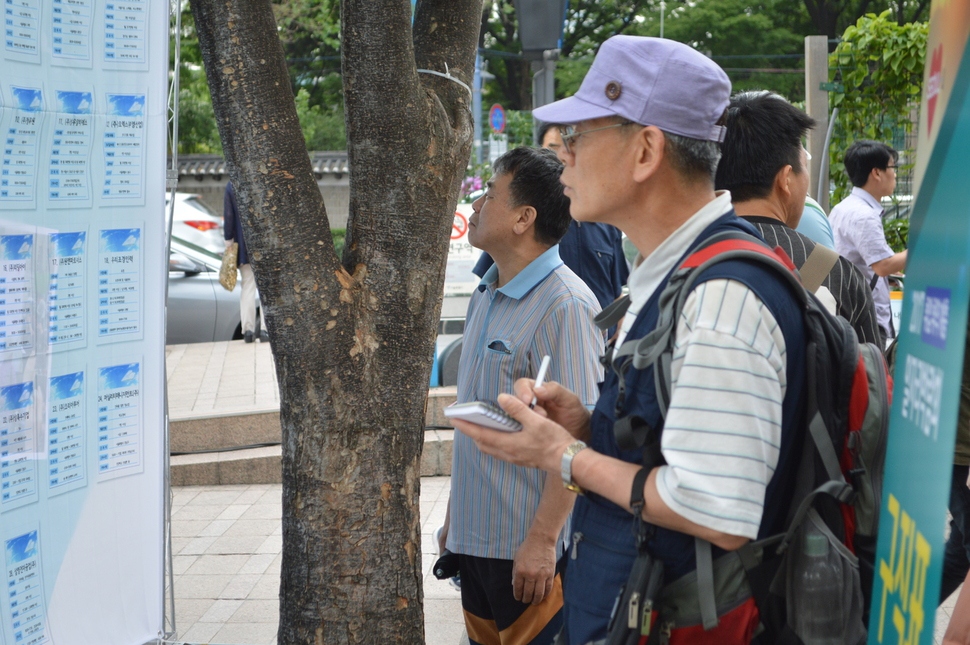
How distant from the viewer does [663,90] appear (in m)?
1.78

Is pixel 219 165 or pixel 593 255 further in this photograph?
pixel 219 165

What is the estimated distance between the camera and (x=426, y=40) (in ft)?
10.9

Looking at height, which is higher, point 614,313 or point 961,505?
point 614,313

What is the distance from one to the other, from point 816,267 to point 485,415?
4.49ft

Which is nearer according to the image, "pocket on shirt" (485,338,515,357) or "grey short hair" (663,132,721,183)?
"grey short hair" (663,132,721,183)

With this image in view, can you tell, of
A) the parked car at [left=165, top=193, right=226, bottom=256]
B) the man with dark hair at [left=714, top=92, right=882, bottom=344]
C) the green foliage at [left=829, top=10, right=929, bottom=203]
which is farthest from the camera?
the parked car at [left=165, top=193, right=226, bottom=256]

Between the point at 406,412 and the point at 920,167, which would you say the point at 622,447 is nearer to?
the point at 920,167

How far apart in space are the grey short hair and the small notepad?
0.54 meters

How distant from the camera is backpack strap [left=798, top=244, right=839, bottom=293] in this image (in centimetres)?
269

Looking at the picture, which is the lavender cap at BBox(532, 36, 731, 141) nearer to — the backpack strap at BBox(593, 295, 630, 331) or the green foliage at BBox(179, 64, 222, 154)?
the backpack strap at BBox(593, 295, 630, 331)

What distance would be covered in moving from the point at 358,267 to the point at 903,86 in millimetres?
6228

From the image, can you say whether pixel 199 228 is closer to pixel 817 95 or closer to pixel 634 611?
pixel 817 95

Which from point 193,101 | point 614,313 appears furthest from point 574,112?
point 193,101

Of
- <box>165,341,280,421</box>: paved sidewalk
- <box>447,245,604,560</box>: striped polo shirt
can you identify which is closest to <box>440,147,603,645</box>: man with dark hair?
<box>447,245,604,560</box>: striped polo shirt
